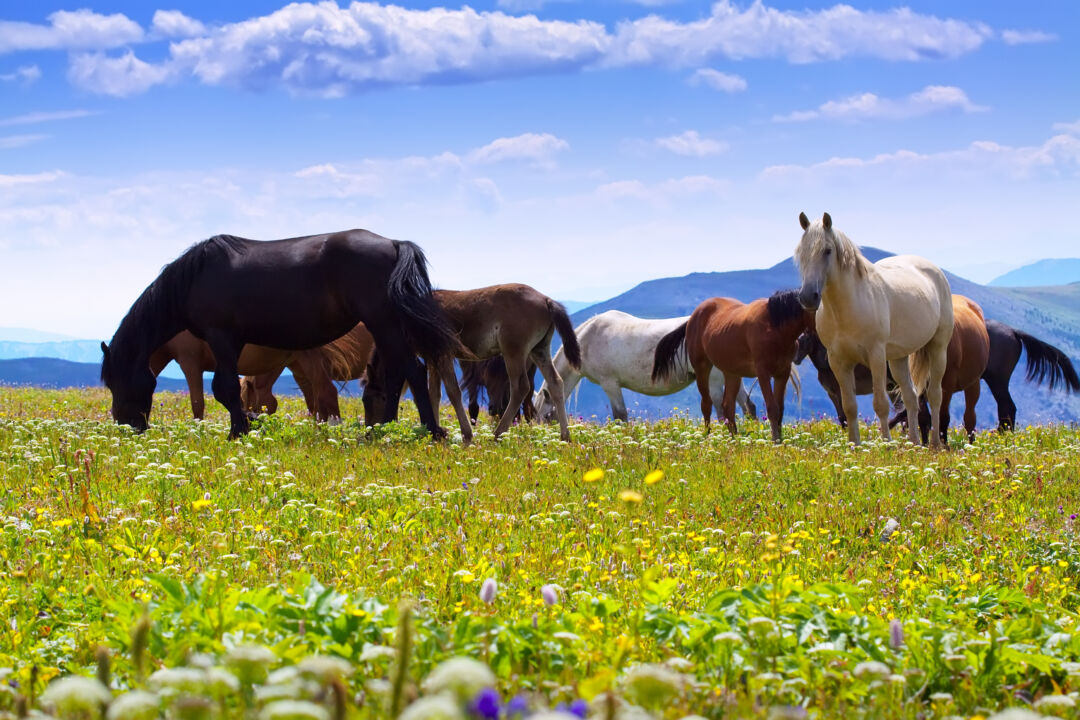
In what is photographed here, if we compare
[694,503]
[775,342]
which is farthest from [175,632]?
[775,342]

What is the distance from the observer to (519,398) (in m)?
14.8

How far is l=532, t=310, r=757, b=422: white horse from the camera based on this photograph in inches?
901

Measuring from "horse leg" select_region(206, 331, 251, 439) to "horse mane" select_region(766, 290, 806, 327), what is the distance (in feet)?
25.1

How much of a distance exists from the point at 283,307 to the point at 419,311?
1.89 m

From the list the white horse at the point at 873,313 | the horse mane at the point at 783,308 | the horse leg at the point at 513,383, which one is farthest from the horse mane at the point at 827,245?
the horse leg at the point at 513,383

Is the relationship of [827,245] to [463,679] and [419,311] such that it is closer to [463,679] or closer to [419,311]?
[419,311]

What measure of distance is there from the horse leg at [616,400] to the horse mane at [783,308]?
629 centimetres

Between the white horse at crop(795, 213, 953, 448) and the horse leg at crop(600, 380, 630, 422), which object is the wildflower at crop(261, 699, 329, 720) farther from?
the horse leg at crop(600, 380, 630, 422)

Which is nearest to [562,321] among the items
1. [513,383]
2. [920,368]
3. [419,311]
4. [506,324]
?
[506,324]

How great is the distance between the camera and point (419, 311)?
44.2 feet

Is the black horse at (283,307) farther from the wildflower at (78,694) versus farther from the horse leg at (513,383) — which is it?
the wildflower at (78,694)

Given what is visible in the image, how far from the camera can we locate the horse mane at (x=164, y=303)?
47.3 ft

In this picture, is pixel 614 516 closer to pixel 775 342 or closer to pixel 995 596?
pixel 995 596

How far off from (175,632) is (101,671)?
142 cm
